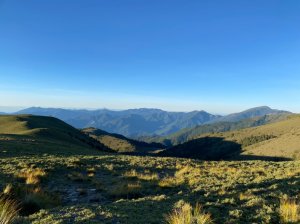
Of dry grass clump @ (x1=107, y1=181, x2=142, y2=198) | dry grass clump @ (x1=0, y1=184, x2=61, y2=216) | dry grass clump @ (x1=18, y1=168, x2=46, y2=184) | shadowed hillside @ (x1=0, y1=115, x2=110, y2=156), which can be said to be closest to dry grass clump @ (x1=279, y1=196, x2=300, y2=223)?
dry grass clump @ (x1=107, y1=181, x2=142, y2=198)

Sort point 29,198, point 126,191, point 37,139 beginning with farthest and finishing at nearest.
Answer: point 37,139
point 126,191
point 29,198

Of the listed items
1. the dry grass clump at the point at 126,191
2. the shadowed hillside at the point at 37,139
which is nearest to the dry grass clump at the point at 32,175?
the dry grass clump at the point at 126,191

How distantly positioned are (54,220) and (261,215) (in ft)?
21.1

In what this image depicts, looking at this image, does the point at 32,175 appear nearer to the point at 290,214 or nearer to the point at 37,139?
the point at 290,214

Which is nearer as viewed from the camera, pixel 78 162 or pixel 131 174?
pixel 131 174

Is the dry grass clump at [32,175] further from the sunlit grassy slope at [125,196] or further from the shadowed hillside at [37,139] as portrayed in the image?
the shadowed hillside at [37,139]

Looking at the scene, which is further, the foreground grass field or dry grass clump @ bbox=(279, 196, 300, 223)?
the foreground grass field

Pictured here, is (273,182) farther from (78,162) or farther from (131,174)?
(78,162)

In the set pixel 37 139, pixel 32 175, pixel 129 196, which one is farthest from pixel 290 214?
pixel 37 139

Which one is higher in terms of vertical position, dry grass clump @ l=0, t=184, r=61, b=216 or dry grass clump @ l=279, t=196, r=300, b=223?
dry grass clump @ l=279, t=196, r=300, b=223

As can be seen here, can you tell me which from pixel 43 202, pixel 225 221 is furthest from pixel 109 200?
pixel 225 221

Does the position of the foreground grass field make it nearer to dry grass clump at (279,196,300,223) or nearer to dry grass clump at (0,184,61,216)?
dry grass clump at (0,184,61,216)

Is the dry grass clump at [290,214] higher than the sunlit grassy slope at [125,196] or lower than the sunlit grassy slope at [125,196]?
higher

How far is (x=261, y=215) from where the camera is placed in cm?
959
